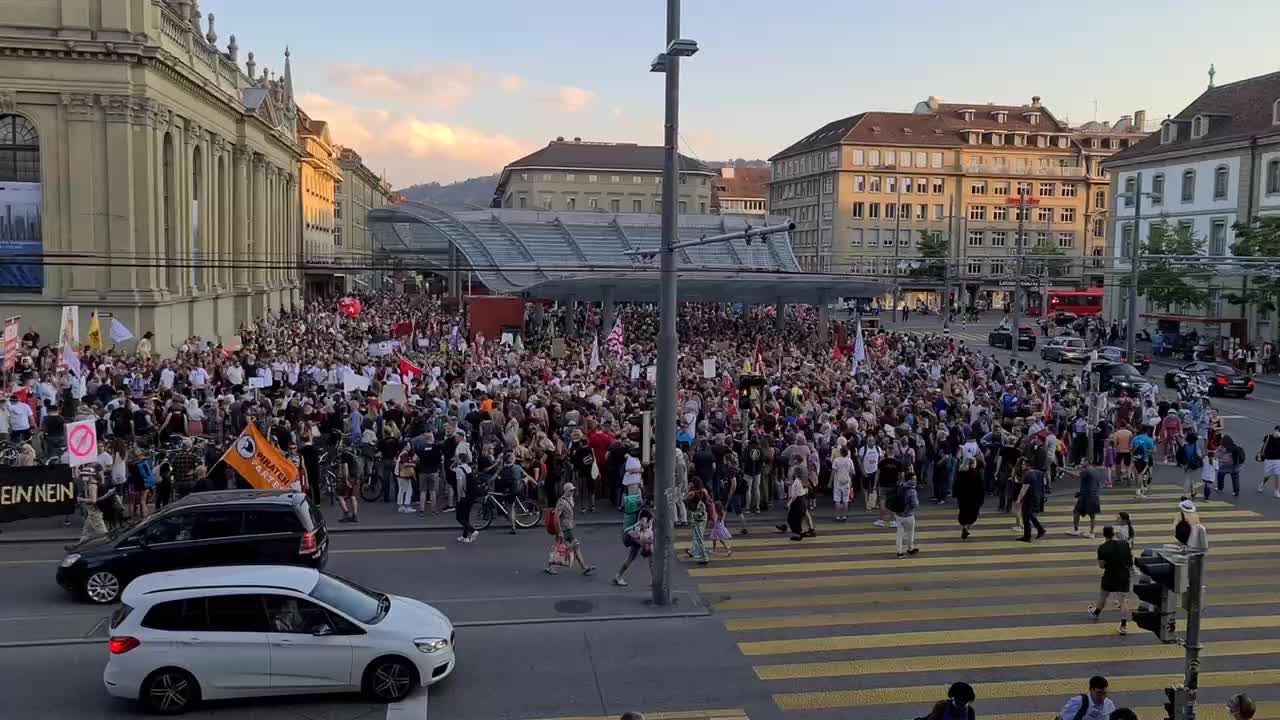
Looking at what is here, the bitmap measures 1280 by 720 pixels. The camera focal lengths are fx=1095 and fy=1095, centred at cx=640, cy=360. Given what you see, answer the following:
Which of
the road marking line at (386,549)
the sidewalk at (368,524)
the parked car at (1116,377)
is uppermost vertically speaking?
the parked car at (1116,377)

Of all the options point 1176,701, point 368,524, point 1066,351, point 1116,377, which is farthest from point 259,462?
point 1066,351

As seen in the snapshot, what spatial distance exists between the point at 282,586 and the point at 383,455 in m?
9.64

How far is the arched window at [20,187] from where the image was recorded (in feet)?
124

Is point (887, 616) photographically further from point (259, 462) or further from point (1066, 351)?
point (1066, 351)

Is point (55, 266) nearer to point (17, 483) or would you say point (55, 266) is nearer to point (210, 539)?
point (17, 483)

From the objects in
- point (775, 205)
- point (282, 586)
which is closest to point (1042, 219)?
point (775, 205)

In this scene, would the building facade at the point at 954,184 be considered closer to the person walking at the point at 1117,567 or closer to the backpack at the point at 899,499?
the backpack at the point at 899,499

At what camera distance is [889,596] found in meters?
15.2

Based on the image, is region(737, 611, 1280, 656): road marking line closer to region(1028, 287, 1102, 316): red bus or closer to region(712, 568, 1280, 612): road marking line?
region(712, 568, 1280, 612): road marking line

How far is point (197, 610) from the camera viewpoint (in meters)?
11.1

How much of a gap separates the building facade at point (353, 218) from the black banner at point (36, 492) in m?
93.4

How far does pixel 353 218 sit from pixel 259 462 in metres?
115

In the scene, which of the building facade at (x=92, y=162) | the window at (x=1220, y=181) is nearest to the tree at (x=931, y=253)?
the window at (x=1220, y=181)

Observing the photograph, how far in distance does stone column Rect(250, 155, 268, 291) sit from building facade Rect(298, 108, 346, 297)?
55.7 ft
